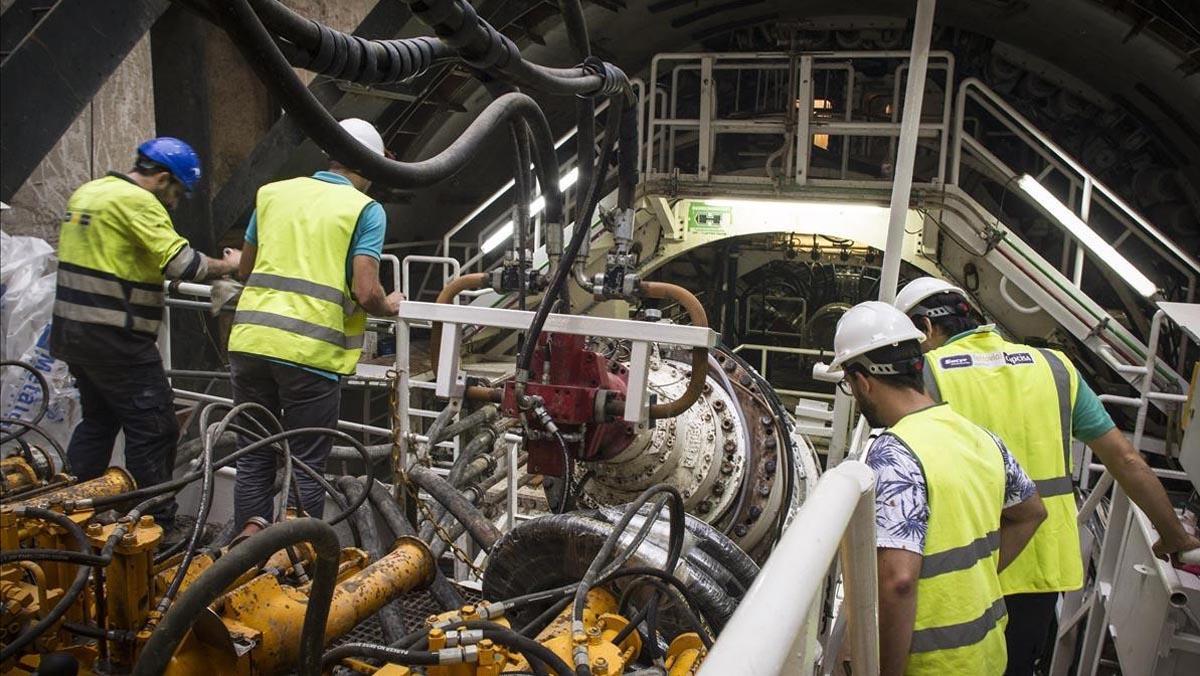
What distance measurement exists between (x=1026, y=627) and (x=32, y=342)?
360cm

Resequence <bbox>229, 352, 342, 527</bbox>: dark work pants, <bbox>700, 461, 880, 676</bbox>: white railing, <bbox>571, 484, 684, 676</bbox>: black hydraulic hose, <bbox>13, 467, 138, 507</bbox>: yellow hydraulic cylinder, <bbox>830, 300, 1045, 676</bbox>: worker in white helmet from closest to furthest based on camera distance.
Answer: <bbox>700, 461, 880, 676</bbox>: white railing → <bbox>571, 484, 684, 676</bbox>: black hydraulic hose → <bbox>830, 300, 1045, 676</bbox>: worker in white helmet → <bbox>13, 467, 138, 507</bbox>: yellow hydraulic cylinder → <bbox>229, 352, 342, 527</bbox>: dark work pants

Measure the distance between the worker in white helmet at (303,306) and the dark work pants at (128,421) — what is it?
0.40 m

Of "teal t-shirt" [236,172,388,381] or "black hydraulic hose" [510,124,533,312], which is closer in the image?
"black hydraulic hose" [510,124,533,312]

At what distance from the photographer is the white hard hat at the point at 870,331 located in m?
1.86

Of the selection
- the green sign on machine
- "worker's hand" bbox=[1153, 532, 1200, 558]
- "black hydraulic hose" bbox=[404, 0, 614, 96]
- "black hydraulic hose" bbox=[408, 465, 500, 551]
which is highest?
the green sign on machine

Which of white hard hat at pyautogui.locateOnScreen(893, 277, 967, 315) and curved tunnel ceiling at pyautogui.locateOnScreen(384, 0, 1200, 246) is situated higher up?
curved tunnel ceiling at pyautogui.locateOnScreen(384, 0, 1200, 246)

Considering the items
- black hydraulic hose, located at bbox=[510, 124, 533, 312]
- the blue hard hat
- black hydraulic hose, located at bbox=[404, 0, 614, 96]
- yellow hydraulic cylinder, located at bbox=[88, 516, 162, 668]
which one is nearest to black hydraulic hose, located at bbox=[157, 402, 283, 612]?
yellow hydraulic cylinder, located at bbox=[88, 516, 162, 668]

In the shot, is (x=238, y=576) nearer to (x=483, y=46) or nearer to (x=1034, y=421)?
(x=483, y=46)

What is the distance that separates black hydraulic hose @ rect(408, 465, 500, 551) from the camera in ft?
9.10

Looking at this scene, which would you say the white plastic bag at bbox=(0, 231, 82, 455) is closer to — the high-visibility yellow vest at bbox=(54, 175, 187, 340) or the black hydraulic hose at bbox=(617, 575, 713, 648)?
the high-visibility yellow vest at bbox=(54, 175, 187, 340)

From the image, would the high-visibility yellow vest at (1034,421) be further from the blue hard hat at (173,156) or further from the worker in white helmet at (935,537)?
the blue hard hat at (173,156)

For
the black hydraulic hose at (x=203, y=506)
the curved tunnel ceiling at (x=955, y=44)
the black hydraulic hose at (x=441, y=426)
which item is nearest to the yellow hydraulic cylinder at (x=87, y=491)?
the black hydraulic hose at (x=203, y=506)

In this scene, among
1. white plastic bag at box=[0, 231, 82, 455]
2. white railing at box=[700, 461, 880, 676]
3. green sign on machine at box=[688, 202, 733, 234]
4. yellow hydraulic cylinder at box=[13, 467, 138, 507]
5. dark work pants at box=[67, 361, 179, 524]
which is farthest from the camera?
green sign on machine at box=[688, 202, 733, 234]

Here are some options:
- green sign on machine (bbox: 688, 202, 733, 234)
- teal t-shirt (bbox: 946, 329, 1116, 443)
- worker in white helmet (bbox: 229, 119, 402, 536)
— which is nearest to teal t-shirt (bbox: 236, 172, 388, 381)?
worker in white helmet (bbox: 229, 119, 402, 536)
